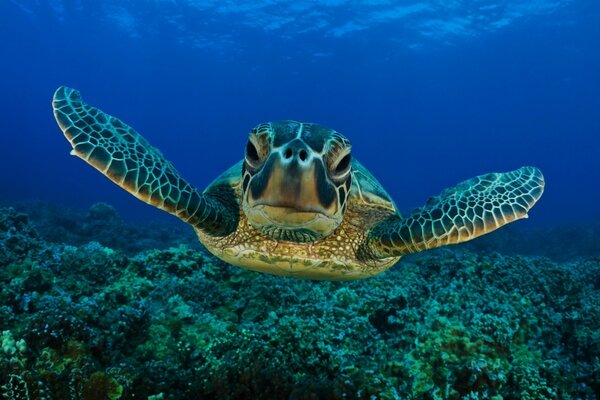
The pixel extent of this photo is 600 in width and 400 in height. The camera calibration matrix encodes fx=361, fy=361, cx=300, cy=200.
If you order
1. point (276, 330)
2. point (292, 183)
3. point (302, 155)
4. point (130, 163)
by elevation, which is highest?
point (130, 163)

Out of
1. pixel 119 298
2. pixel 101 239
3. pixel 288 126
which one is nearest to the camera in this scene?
pixel 288 126

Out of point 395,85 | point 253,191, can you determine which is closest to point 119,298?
point 253,191

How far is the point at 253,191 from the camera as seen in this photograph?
256 cm

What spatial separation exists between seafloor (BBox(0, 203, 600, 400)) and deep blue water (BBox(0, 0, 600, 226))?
90.8 ft

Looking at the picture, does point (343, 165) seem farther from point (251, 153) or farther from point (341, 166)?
point (251, 153)

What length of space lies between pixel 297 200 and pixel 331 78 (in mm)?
60627

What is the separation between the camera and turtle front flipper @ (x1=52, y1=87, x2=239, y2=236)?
126 inches

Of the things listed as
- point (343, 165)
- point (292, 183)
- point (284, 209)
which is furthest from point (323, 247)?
point (292, 183)

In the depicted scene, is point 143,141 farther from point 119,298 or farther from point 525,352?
point 525,352

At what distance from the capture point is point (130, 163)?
3.29 m

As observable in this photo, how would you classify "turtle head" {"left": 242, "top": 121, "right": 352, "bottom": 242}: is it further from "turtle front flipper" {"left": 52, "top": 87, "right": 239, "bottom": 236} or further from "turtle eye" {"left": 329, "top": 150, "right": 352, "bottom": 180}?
"turtle front flipper" {"left": 52, "top": 87, "right": 239, "bottom": 236}

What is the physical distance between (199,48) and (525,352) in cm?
5527

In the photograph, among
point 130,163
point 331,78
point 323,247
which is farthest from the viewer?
point 331,78

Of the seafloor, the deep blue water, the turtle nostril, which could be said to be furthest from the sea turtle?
the deep blue water
